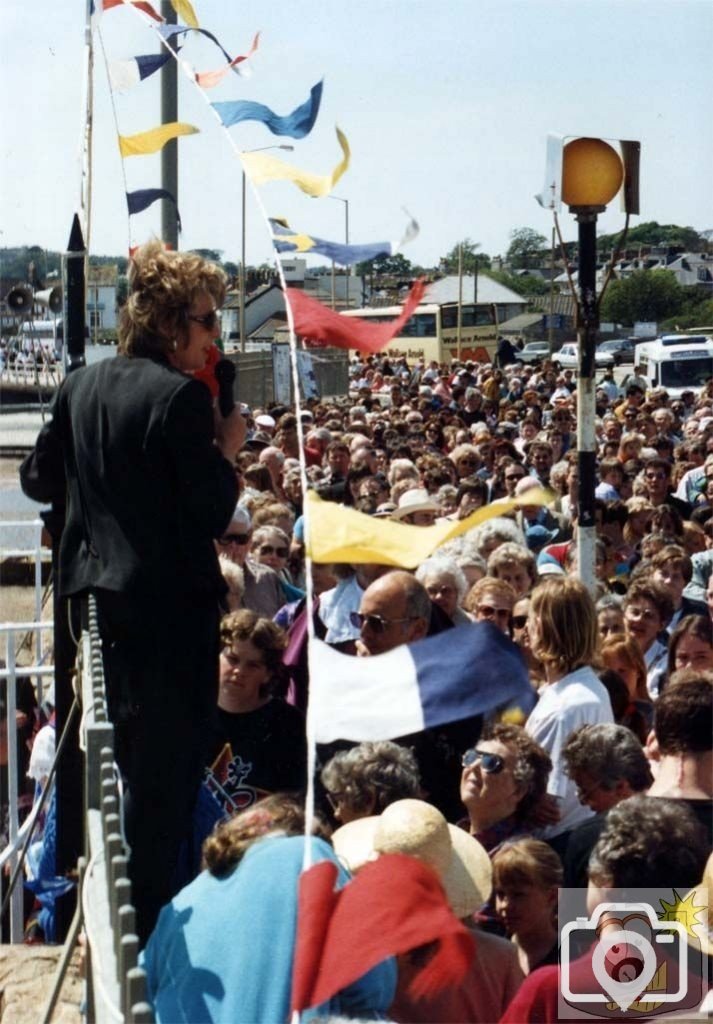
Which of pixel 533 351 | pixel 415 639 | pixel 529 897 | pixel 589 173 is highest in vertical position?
pixel 589 173

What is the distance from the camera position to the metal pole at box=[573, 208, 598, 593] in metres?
6.47

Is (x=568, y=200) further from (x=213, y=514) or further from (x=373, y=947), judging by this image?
(x=373, y=947)

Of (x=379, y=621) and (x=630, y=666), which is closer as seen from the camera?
(x=379, y=621)

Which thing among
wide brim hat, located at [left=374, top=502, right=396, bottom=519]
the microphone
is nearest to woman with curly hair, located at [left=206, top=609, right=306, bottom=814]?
the microphone

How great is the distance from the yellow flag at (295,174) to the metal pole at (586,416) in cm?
243

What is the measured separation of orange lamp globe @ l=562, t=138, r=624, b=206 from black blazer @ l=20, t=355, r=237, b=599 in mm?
3250

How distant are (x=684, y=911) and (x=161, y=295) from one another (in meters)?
1.79

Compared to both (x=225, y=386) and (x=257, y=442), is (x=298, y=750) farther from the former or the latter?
(x=257, y=442)

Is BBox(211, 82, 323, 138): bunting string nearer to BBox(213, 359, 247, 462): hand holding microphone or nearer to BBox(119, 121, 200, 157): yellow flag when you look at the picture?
BBox(119, 121, 200, 157): yellow flag

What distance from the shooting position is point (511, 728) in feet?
13.1

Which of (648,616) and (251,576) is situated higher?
(251,576)

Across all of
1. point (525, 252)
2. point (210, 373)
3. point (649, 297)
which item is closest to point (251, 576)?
point (210, 373)

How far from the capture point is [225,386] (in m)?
3.68

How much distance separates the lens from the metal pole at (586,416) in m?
6.47
